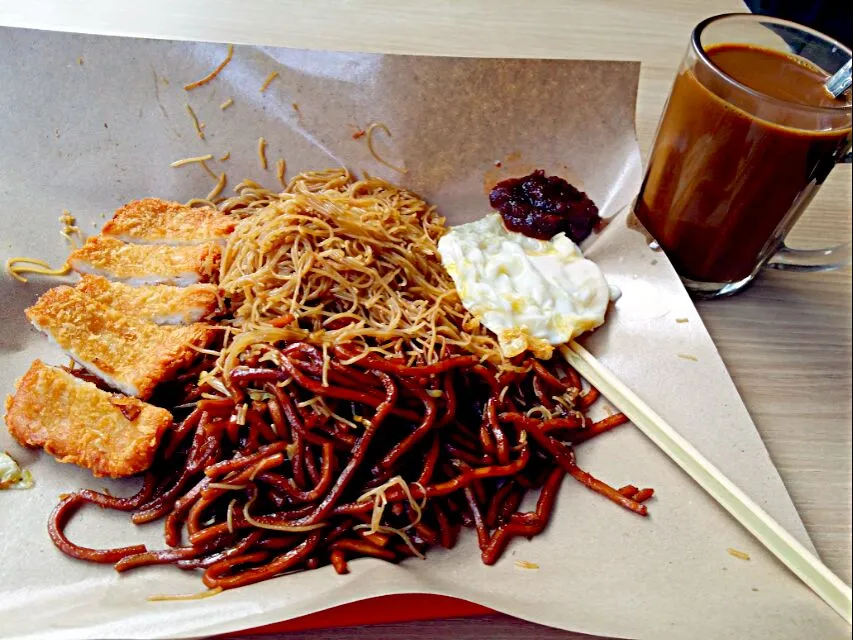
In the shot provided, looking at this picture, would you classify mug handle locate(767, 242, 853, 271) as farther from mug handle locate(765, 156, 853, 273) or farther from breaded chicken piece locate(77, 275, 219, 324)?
breaded chicken piece locate(77, 275, 219, 324)

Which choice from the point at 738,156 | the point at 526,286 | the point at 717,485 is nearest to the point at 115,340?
the point at 526,286

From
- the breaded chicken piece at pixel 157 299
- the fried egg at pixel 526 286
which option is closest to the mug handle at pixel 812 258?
the fried egg at pixel 526 286

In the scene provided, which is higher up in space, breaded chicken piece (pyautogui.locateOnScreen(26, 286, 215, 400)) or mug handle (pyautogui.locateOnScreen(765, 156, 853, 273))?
breaded chicken piece (pyautogui.locateOnScreen(26, 286, 215, 400))

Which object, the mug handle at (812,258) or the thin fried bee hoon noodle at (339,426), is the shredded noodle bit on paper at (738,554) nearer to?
the thin fried bee hoon noodle at (339,426)

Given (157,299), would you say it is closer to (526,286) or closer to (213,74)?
(213,74)

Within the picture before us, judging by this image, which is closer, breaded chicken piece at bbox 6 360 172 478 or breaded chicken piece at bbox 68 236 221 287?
breaded chicken piece at bbox 6 360 172 478

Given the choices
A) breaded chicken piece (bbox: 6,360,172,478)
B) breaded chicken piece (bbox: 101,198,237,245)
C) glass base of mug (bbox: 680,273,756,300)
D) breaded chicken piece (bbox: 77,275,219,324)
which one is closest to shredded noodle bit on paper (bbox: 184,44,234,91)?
breaded chicken piece (bbox: 101,198,237,245)
